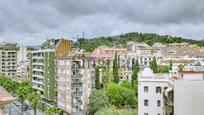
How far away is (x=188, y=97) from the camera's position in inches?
1231

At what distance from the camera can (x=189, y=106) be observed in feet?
102

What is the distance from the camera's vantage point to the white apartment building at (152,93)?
4038 cm

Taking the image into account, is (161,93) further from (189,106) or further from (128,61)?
(128,61)

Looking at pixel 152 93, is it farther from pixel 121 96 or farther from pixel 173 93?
pixel 121 96

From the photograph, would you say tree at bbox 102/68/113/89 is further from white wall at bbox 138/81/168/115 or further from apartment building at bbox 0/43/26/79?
white wall at bbox 138/81/168/115

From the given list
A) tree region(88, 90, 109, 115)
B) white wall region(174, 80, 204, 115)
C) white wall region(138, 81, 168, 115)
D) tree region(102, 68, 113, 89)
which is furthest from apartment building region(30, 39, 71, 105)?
white wall region(174, 80, 204, 115)

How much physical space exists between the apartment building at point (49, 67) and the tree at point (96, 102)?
35.8ft

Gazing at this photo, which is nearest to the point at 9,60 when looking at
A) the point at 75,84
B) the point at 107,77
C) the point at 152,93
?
the point at 107,77

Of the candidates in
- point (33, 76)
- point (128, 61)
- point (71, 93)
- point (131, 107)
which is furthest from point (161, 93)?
point (128, 61)

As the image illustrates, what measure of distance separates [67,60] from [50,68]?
37.2 ft

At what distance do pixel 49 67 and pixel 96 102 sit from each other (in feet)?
52.6

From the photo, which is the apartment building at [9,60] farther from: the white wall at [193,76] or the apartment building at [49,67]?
the white wall at [193,76]

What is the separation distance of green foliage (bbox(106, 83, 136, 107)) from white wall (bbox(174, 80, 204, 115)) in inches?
1601

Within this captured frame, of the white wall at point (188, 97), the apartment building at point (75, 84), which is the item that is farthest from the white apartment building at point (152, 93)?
the apartment building at point (75, 84)
